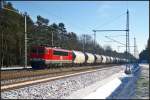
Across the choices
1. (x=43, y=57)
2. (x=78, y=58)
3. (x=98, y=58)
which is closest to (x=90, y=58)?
(x=98, y=58)

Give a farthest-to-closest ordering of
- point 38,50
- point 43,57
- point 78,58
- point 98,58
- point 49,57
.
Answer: point 98,58 < point 78,58 < point 49,57 < point 38,50 < point 43,57

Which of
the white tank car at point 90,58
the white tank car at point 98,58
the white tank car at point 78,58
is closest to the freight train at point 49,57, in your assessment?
the white tank car at point 78,58

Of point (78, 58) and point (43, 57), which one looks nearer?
point (43, 57)

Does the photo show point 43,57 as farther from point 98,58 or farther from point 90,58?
point 98,58

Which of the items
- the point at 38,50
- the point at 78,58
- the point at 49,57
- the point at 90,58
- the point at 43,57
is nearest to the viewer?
the point at 43,57

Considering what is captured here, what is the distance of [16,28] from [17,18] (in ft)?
12.4

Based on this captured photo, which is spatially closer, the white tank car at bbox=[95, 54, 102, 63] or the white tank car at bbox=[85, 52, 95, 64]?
the white tank car at bbox=[85, 52, 95, 64]

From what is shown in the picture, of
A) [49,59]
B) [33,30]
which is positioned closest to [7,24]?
[33,30]

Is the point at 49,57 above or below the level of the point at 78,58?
above

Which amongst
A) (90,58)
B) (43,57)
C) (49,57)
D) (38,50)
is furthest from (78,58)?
(43,57)

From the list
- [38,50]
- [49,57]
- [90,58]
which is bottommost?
[90,58]

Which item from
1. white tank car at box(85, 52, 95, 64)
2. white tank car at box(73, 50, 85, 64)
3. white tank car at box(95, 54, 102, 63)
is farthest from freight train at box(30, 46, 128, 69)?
white tank car at box(95, 54, 102, 63)

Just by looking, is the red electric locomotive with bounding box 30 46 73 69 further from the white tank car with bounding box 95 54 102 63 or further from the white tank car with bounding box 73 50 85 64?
the white tank car with bounding box 95 54 102 63

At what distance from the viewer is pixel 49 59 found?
155ft
